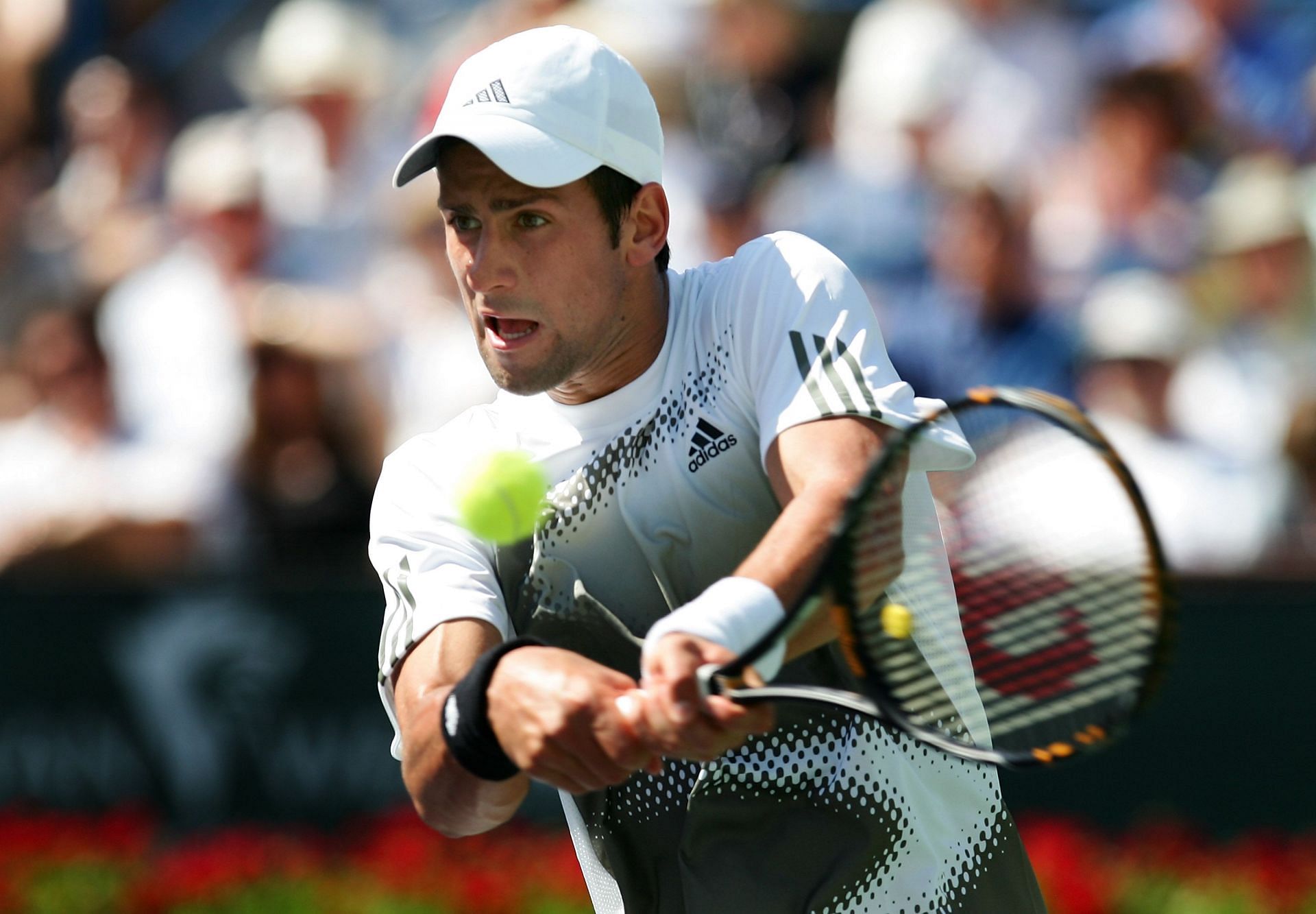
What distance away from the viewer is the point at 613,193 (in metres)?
2.96

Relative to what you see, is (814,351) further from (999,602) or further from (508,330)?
(999,602)

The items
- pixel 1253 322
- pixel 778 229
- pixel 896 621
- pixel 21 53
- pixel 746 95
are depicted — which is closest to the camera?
pixel 896 621

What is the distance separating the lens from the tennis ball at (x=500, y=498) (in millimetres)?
2947

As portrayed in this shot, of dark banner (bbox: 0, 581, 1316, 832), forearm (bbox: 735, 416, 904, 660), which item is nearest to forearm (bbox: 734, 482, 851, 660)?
forearm (bbox: 735, 416, 904, 660)

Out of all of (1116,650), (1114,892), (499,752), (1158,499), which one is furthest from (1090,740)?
(1158,499)

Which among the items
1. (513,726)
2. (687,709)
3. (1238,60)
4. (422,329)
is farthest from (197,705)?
(1238,60)

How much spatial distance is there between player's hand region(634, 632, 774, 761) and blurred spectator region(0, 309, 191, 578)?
4.52 metres

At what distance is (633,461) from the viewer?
9.91ft

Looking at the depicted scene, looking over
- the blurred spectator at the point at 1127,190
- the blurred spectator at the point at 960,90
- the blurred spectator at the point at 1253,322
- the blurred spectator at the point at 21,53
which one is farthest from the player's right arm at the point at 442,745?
the blurred spectator at the point at 21,53

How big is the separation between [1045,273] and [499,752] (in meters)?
4.55

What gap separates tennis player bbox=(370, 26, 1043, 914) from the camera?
279 centimetres

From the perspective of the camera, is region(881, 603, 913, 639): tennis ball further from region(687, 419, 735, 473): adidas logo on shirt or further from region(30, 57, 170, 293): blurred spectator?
region(30, 57, 170, 293): blurred spectator

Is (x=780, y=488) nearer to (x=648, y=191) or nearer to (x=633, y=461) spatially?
(x=633, y=461)

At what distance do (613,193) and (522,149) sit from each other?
22cm
